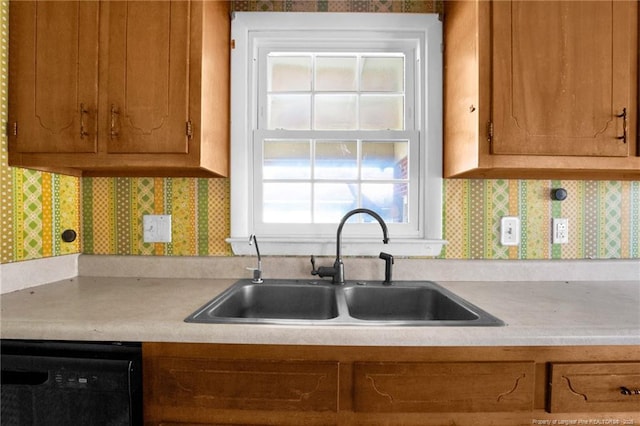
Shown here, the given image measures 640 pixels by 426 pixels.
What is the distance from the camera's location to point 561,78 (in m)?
1.24

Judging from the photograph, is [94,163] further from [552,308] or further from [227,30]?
[552,308]

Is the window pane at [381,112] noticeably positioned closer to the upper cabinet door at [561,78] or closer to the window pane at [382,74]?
the window pane at [382,74]

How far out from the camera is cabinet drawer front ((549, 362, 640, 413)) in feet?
3.14

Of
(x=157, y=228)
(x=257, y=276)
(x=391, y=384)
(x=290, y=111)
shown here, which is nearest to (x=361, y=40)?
(x=290, y=111)

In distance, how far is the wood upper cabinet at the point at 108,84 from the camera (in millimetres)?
1250

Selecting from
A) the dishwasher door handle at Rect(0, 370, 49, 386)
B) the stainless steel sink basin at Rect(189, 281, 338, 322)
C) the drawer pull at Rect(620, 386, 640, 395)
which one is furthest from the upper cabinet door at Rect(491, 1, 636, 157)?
the dishwasher door handle at Rect(0, 370, 49, 386)

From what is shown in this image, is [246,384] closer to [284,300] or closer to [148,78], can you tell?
[284,300]

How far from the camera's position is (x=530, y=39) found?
124 cm

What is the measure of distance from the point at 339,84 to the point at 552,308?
134cm

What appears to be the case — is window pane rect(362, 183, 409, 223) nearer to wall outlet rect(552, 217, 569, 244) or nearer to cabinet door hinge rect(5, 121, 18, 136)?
wall outlet rect(552, 217, 569, 244)

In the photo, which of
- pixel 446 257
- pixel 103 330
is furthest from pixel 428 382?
pixel 103 330

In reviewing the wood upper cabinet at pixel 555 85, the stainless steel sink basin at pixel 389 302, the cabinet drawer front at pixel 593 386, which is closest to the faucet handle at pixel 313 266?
the stainless steel sink basin at pixel 389 302

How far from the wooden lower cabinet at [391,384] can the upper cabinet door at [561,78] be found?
0.72m

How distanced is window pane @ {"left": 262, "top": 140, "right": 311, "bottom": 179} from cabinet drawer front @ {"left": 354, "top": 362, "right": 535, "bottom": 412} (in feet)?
3.31
